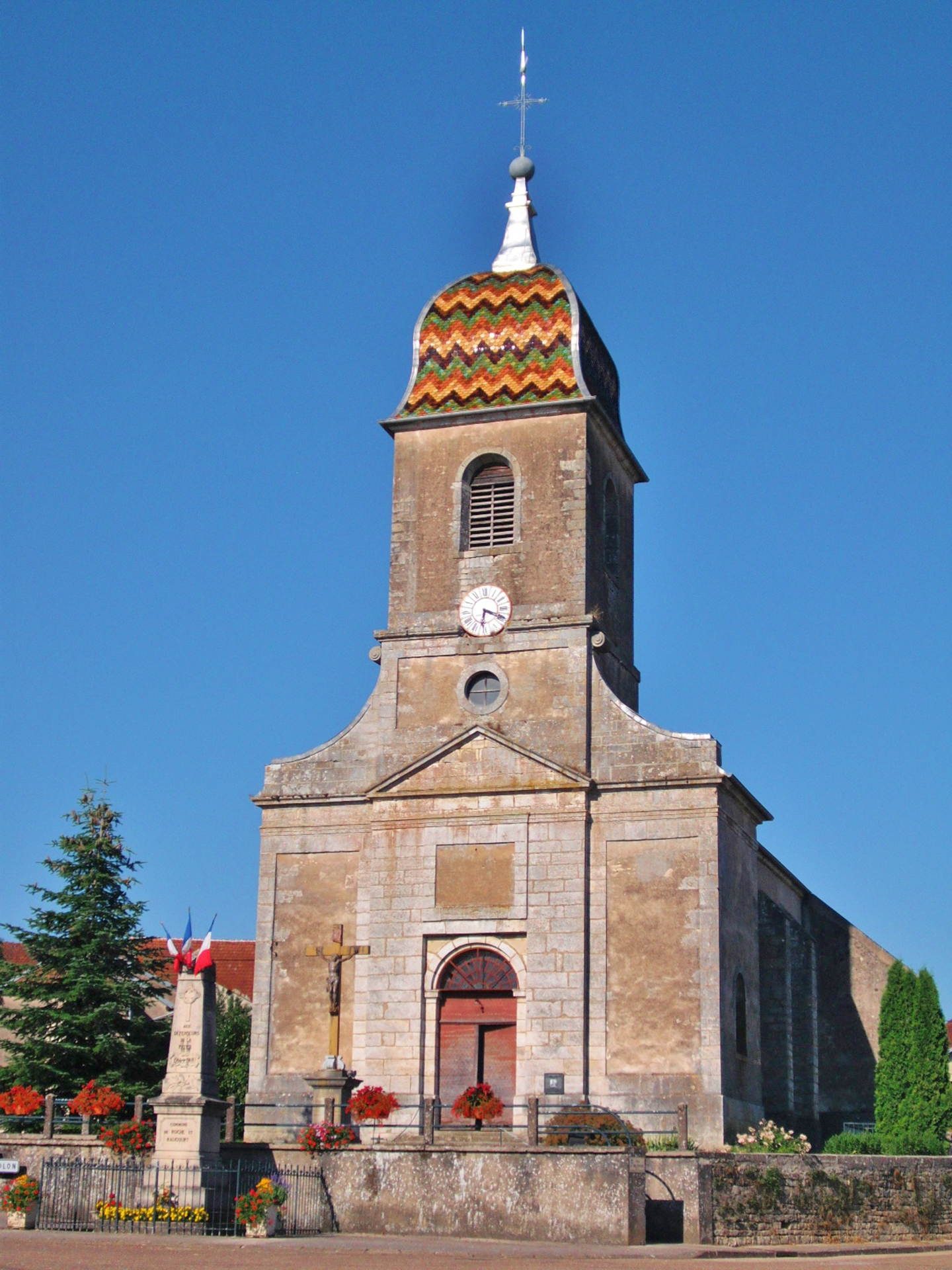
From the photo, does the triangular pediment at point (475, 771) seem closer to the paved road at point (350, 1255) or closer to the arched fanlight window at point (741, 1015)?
the arched fanlight window at point (741, 1015)

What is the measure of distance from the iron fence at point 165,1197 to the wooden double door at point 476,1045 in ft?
15.6

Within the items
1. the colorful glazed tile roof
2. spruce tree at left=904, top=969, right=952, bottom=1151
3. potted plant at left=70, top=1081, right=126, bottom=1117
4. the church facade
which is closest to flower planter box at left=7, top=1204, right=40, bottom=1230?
potted plant at left=70, top=1081, right=126, bottom=1117

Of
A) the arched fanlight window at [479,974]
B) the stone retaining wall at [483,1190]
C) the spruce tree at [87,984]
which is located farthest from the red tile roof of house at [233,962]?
the stone retaining wall at [483,1190]

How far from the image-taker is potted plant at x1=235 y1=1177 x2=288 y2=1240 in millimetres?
22422

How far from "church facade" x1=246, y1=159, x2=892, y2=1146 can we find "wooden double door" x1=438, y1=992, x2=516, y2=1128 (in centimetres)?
5

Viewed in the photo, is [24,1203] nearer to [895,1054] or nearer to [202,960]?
[202,960]

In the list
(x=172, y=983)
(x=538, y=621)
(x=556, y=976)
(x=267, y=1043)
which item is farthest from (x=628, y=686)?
(x=172, y=983)

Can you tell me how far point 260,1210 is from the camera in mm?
22484

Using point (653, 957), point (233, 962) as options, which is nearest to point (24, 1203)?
point (653, 957)

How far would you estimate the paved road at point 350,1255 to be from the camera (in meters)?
18.1

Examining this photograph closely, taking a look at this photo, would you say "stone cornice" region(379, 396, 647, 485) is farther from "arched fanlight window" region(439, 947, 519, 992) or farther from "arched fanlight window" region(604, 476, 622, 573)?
"arched fanlight window" region(439, 947, 519, 992)

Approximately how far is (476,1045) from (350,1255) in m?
8.62

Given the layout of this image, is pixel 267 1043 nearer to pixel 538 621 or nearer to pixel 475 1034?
pixel 475 1034

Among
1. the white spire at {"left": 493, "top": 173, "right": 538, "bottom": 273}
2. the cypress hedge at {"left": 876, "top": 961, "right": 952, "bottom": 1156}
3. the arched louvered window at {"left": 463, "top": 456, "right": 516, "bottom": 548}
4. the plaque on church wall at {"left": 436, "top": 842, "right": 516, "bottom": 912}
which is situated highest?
the white spire at {"left": 493, "top": 173, "right": 538, "bottom": 273}
